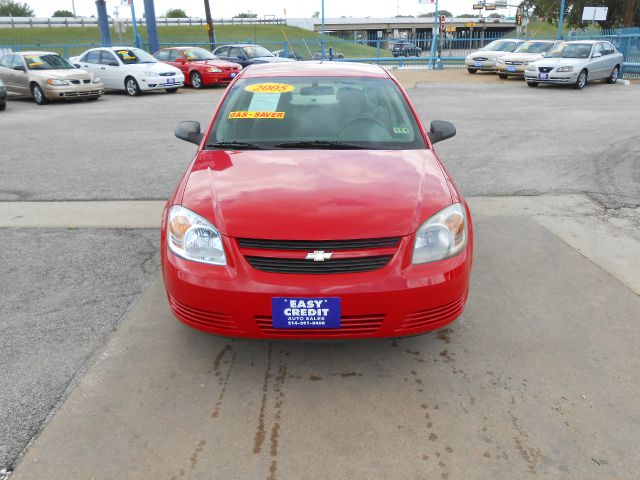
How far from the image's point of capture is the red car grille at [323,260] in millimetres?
2689

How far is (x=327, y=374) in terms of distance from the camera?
9.83ft

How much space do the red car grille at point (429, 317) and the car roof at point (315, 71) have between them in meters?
2.31

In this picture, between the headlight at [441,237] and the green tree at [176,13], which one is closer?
the headlight at [441,237]

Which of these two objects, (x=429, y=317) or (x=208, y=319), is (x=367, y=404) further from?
(x=208, y=319)

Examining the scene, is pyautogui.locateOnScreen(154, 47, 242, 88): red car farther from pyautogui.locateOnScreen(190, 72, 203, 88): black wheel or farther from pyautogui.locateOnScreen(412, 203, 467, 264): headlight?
pyautogui.locateOnScreen(412, 203, 467, 264): headlight

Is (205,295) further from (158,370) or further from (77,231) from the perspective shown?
(77,231)

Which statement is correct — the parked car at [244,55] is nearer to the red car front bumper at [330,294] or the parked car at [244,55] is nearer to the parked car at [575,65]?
the parked car at [575,65]

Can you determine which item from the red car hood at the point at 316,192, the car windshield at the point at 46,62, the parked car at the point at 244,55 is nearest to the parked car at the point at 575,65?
the parked car at the point at 244,55

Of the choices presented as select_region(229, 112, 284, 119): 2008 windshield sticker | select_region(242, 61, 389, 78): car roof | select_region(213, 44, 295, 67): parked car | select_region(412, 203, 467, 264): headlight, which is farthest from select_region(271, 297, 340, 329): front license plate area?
select_region(213, 44, 295, 67): parked car

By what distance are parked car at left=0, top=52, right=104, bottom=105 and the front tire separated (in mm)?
4294

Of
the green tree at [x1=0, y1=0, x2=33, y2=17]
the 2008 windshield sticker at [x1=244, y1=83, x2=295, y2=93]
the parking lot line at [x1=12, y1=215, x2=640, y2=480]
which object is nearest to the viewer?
the parking lot line at [x1=12, y1=215, x2=640, y2=480]

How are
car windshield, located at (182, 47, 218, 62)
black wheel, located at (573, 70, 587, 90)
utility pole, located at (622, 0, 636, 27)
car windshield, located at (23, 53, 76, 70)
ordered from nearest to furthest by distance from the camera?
car windshield, located at (23, 53, 76, 70)
black wheel, located at (573, 70, 587, 90)
car windshield, located at (182, 47, 218, 62)
utility pole, located at (622, 0, 636, 27)

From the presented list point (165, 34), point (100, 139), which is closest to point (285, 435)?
point (100, 139)

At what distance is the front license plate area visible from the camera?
2.64 meters
